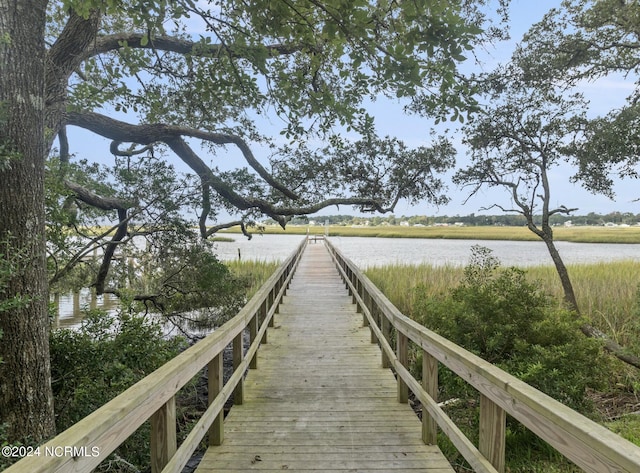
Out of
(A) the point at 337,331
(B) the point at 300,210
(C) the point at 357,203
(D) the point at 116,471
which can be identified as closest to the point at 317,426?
(D) the point at 116,471

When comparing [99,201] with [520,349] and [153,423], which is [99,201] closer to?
[153,423]

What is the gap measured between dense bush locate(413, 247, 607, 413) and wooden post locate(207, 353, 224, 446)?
2640 millimetres

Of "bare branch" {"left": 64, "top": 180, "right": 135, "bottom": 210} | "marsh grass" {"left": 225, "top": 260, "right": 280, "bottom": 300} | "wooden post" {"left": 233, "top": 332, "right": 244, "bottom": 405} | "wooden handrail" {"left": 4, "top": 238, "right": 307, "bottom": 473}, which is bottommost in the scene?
"marsh grass" {"left": 225, "top": 260, "right": 280, "bottom": 300}

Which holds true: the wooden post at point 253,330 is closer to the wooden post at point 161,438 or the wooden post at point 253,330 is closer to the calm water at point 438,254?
the wooden post at point 161,438

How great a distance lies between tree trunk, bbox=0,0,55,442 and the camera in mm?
3189

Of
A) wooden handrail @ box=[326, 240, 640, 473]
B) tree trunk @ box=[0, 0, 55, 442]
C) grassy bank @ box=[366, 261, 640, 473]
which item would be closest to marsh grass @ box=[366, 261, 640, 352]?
grassy bank @ box=[366, 261, 640, 473]

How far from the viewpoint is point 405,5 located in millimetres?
2744

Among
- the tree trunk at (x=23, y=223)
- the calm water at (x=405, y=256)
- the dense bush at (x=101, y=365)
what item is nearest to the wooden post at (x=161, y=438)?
the tree trunk at (x=23, y=223)

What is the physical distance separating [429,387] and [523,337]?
2750mm

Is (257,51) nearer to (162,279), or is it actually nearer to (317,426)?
(317,426)

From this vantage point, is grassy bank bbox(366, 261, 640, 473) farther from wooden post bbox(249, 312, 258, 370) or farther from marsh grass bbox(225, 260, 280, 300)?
marsh grass bbox(225, 260, 280, 300)

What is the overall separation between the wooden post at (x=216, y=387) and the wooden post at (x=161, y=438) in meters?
0.81

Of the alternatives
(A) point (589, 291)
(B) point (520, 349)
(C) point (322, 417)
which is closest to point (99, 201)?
(C) point (322, 417)

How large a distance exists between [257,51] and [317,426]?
11.7ft
